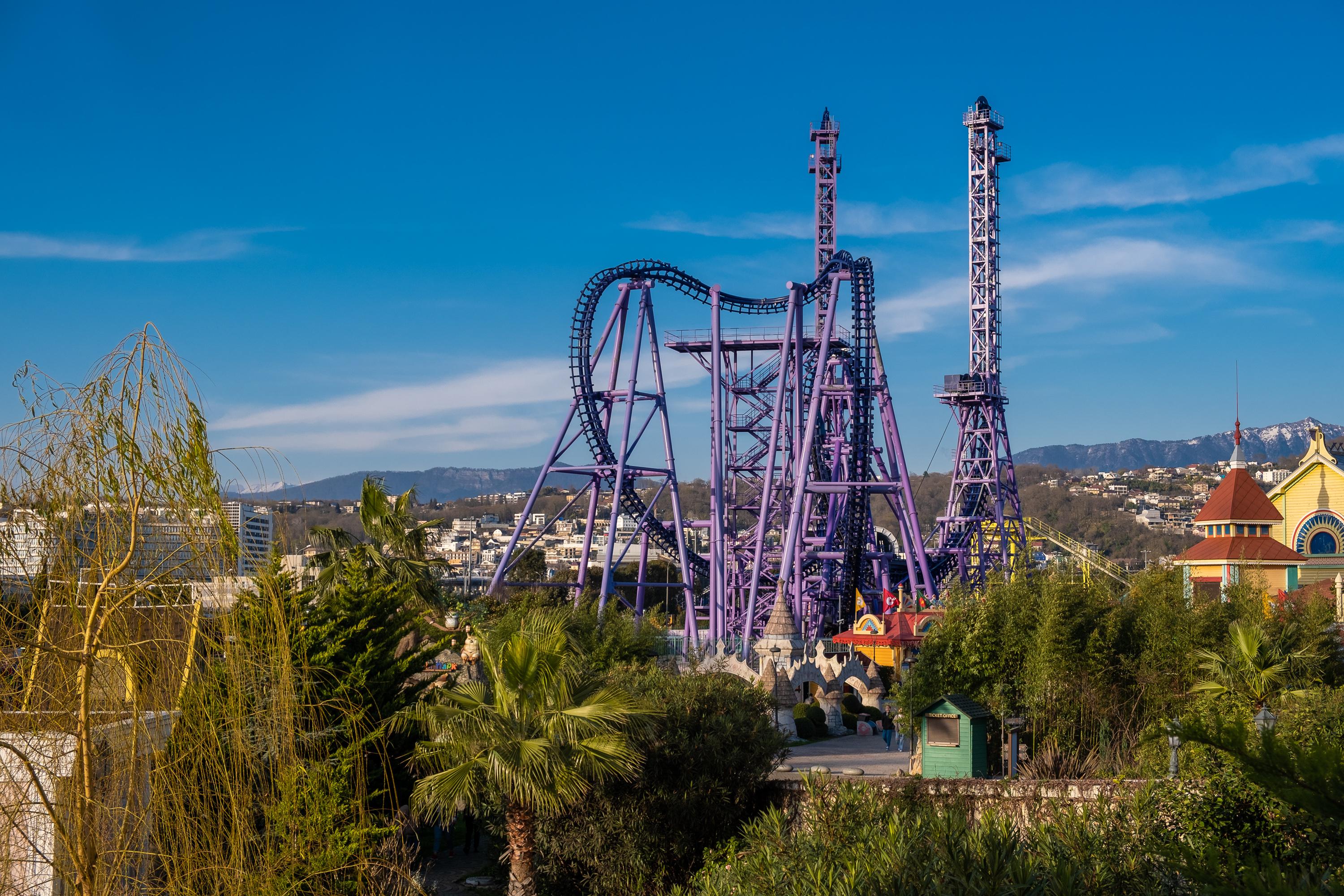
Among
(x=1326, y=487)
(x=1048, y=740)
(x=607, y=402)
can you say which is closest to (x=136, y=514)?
(x=1048, y=740)

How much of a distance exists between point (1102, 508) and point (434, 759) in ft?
483

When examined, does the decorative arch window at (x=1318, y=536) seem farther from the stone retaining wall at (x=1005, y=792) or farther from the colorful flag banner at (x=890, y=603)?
the stone retaining wall at (x=1005, y=792)

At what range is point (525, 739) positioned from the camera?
12812mm

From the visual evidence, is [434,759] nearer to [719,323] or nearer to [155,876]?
[155,876]

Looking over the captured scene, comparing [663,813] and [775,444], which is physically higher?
[775,444]

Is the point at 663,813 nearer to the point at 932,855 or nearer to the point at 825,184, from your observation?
the point at 932,855

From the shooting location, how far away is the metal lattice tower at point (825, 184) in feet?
174

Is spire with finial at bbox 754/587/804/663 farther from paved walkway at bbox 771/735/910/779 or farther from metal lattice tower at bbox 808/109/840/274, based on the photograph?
metal lattice tower at bbox 808/109/840/274

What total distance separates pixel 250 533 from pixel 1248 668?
15.9 m

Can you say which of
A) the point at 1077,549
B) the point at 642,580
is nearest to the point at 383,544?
the point at 642,580

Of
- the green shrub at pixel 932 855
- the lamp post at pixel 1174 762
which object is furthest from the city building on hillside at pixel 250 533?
the lamp post at pixel 1174 762

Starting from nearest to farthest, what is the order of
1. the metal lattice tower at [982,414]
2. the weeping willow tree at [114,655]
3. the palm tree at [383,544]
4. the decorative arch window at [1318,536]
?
1. the weeping willow tree at [114,655]
2. the palm tree at [383,544]
3. the decorative arch window at [1318,536]
4. the metal lattice tower at [982,414]

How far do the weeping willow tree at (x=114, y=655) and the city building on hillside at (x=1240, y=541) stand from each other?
33.6 meters

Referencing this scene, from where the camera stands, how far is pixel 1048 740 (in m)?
18.2
